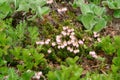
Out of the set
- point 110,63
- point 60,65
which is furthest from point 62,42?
point 110,63

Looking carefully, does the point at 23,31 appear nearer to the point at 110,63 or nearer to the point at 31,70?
the point at 31,70

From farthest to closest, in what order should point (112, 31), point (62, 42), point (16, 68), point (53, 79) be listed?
point (112, 31), point (62, 42), point (16, 68), point (53, 79)

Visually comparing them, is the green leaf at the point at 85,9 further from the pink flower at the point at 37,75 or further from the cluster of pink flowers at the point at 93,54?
the pink flower at the point at 37,75

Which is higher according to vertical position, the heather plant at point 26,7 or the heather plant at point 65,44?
the heather plant at point 26,7

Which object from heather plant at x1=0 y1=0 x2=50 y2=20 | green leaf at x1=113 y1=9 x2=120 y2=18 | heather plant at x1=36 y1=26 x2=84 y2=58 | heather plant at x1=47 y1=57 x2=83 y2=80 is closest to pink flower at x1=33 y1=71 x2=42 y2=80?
heather plant at x1=47 y1=57 x2=83 y2=80

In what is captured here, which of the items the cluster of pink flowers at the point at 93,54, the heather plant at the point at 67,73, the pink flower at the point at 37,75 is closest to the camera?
the heather plant at the point at 67,73

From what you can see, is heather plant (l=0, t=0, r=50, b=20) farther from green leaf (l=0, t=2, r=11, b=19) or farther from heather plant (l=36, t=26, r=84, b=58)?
heather plant (l=36, t=26, r=84, b=58)

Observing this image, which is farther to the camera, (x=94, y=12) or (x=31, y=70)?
(x=94, y=12)

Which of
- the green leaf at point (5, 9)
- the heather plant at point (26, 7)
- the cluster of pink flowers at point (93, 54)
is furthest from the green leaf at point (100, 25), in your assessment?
the green leaf at point (5, 9)
